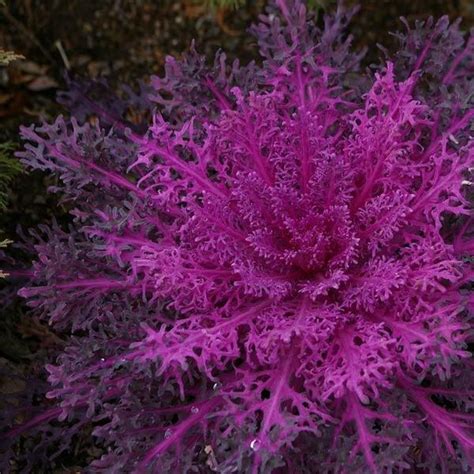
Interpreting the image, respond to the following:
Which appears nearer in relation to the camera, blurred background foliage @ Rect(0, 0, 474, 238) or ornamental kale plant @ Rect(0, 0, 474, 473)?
ornamental kale plant @ Rect(0, 0, 474, 473)

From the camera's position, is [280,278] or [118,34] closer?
[280,278]

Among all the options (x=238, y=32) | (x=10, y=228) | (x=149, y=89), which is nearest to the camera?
(x=149, y=89)

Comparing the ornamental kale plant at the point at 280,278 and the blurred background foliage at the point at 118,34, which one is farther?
the blurred background foliage at the point at 118,34

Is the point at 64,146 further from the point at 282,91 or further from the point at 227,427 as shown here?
the point at 227,427

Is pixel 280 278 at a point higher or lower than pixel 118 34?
higher

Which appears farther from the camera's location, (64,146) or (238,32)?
(238,32)

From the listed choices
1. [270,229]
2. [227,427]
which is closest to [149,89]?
[270,229]

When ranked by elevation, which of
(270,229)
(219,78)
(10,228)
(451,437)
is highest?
(219,78)

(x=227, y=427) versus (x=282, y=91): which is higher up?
(x=282, y=91)
